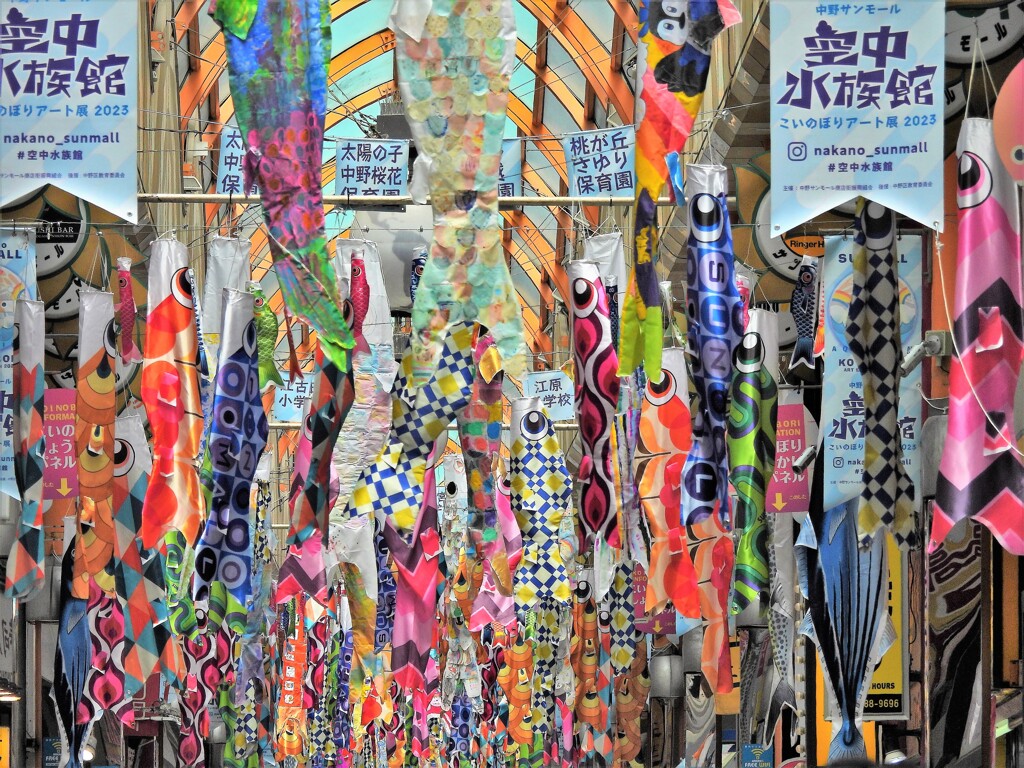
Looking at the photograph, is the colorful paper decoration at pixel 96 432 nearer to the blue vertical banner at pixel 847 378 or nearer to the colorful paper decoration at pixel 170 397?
the colorful paper decoration at pixel 170 397

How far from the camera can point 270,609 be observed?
1906cm

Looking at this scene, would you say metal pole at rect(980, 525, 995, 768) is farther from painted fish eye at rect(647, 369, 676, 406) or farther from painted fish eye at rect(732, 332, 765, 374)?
painted fish eye at rect(647, 369, 676, 406)

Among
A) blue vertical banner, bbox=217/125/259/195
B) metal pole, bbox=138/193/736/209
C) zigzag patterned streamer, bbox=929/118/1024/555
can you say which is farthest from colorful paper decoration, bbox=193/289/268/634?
zigzag patterned streamer, bbox=929/118/1024/555

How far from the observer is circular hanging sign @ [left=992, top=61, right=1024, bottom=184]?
8.72 metres

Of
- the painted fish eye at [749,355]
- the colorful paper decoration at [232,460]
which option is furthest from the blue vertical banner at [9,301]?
the painted fish eye at [749,355]

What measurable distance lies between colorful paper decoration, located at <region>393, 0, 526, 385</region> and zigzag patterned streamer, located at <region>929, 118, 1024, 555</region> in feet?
8.37

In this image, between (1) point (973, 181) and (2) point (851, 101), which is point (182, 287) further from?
(1) point (973, 181)

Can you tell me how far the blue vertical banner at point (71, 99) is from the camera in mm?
9148

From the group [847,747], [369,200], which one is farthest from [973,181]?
[847,747]

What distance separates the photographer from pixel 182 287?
11461 millimetres

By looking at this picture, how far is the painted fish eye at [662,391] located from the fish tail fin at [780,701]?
424 centimetres

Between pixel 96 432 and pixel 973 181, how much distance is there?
23.0 ft

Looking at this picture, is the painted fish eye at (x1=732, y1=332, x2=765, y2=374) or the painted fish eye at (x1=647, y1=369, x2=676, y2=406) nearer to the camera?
the painted fish eye at (x1=732, y1=332, x2=765, y2=374)

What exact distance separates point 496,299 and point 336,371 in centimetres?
179
